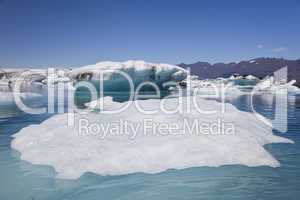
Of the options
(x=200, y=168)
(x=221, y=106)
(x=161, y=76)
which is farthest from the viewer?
(x=161, y=76)

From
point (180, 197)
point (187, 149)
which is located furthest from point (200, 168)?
point (180, 197)

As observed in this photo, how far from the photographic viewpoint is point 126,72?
23.7 meters

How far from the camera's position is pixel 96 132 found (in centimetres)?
525

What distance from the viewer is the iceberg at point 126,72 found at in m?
22.7

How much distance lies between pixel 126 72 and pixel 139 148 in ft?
65.1

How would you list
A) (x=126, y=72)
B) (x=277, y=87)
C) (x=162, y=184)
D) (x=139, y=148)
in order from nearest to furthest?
(x=162, y=184), (x=139, y=148), (x=126, y=72), (x=277, y=87)

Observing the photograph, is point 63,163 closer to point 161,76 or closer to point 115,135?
point 115,135

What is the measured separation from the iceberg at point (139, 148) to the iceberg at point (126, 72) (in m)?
17.4

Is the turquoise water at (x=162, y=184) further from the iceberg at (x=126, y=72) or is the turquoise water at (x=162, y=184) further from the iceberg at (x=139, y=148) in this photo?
the iceberg at (x=126, y=72)

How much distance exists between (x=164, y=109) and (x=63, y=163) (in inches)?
114

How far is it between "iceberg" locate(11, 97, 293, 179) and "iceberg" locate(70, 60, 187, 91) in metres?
17.4

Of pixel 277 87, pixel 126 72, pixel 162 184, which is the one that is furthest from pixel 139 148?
pixel 277 87

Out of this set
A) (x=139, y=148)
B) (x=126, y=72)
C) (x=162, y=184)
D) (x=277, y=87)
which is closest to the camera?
(x=162, y=184)

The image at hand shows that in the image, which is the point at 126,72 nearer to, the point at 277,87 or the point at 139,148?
the point at 139,148
